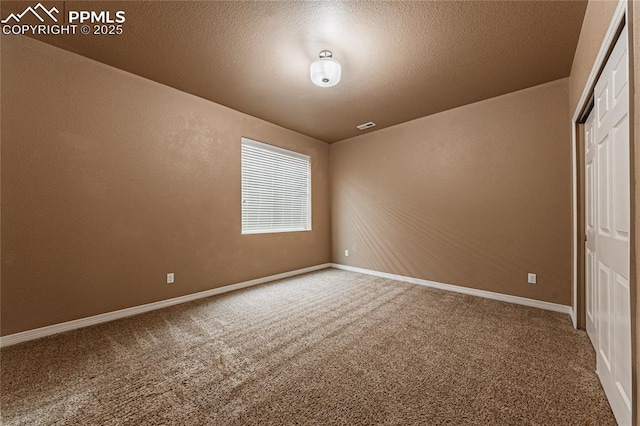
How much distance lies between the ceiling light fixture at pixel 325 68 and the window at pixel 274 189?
6.35 feet

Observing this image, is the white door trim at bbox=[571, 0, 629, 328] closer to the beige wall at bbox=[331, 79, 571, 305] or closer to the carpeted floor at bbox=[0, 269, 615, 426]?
the beige wall at bbox=[331, 79, 571, 305]

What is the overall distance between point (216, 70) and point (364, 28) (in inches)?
64.5

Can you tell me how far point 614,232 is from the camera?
1.50 m

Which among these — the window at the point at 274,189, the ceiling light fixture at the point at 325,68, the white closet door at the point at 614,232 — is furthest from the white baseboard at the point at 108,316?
the white closet door at the point at 614,232

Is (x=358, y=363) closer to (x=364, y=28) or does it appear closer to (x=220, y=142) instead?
(x=364, y=28)

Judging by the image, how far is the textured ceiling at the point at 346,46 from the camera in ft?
6.77

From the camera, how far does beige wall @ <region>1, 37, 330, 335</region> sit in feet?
7.57

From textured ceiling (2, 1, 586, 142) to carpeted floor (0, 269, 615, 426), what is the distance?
267cm

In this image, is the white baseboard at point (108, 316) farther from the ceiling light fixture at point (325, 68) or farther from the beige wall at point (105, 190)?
the ceiling light fixture at point (325, 68)

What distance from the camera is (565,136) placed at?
2.94m

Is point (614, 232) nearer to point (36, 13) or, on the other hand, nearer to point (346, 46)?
point (346, 46)

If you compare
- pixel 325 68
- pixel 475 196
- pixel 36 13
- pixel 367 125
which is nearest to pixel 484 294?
pixel 475 196

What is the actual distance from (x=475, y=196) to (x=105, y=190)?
4485 millimetres

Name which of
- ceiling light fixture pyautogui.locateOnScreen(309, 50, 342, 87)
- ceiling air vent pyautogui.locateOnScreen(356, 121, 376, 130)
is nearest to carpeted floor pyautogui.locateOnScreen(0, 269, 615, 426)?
ceiling light fixture pyautogui.locateOnScreen(309, 50, 342, 87)
